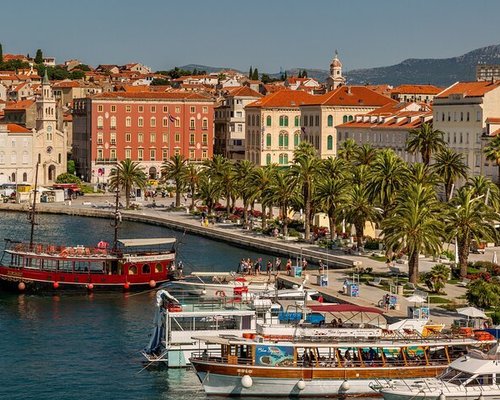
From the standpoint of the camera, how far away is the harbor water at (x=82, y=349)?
2160 inches

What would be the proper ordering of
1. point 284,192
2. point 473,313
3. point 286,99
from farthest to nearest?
point 286,99
point 284,192
point 473,313

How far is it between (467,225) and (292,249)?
24.0m

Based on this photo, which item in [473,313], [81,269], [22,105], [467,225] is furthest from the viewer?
[22,105]

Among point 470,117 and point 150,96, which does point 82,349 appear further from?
point 150,96

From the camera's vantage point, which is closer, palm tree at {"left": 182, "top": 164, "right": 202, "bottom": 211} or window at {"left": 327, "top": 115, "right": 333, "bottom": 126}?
palm tree at {"left": 182, "top": 164, "right": 202, "bottom": 211}

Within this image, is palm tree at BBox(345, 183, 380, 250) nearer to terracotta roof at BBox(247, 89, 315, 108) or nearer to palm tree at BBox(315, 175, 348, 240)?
palm tree at BBox(315, 175, 348, 240)

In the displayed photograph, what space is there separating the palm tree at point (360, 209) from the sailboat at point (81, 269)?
14.8 m

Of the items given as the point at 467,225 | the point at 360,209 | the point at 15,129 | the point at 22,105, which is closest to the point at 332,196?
the point at 360,209

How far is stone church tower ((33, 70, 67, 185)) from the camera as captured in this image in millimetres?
172000

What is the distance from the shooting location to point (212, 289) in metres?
70.6

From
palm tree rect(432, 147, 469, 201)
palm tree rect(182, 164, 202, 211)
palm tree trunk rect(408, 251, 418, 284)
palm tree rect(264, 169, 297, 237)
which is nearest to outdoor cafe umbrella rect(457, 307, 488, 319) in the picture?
palm tree trunk rect(408, 251, 418, 284)

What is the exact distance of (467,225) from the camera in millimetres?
77125

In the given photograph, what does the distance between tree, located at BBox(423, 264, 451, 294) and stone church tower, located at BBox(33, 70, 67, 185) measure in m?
106

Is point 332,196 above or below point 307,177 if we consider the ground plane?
below
